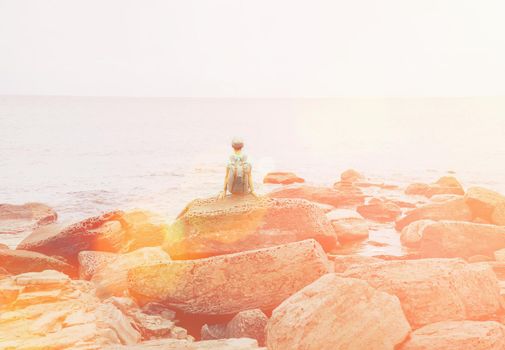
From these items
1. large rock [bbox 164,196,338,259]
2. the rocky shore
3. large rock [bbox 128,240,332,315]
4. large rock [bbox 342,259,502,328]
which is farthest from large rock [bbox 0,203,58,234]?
large rock [bbox 342,259,502,328]

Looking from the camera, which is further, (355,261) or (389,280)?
(355,261)

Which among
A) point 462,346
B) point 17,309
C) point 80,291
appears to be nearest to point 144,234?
point 80,291

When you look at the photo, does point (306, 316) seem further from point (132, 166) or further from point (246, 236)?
point (132, 166)

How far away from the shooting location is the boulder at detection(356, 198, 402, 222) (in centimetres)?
2334

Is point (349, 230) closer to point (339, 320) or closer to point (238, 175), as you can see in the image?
point (238, 175)

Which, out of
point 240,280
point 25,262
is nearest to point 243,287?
point 240,280

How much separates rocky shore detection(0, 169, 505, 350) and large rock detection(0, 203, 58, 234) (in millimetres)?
7327

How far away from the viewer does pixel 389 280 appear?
348 inches

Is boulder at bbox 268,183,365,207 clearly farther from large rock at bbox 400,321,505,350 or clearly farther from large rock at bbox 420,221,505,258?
large rock at bbox 400,321,505,350

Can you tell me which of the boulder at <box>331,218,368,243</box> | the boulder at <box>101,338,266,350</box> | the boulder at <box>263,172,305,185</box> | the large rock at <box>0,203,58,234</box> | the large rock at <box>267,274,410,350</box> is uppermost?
the large rock at <box>267,274,410,350</box>

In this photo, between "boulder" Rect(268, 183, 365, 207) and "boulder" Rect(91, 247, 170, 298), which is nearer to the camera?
"boulder" Rect(91, 247, 170, 298)

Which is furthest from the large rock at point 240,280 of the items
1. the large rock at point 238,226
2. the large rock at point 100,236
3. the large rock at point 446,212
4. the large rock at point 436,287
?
the large rock at point 446,212

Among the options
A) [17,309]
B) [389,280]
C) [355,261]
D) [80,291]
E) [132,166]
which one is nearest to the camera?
[389,280]

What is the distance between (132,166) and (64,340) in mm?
48551
